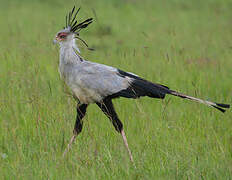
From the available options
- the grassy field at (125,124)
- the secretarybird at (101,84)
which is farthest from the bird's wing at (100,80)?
the grassy field at (125,124)

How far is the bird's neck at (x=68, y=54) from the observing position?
3.42 meters

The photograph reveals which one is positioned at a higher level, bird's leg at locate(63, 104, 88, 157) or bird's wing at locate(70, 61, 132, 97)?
bird's wing at locate(70, 61, 132, 97)

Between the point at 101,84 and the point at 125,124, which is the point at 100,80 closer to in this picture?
the point at 101,84

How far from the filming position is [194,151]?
326cm

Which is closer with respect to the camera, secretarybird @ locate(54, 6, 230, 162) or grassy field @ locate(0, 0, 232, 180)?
grassy field @ locate(0, 0, 232, 180)

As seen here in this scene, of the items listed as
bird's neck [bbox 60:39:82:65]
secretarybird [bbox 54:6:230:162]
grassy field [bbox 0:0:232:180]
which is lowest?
grassy field [bbox 0:0:232:180]

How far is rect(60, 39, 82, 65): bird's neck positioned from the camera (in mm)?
3422

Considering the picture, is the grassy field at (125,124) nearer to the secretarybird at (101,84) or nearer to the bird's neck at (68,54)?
the secretarybird at (101,84)

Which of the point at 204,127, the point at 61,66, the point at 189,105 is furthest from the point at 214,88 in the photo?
the point at 61,66

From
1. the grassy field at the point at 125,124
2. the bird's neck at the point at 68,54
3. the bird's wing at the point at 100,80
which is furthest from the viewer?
the bird's neck at the point at 68,54

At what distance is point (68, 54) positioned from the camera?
3424 millimetres

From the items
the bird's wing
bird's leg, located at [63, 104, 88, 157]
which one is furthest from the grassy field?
the bird's wing

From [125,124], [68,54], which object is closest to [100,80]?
[68,54]

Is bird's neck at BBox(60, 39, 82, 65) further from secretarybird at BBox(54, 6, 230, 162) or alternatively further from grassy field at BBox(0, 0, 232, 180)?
grassy field at BBox(0, 0, 232, 180)
